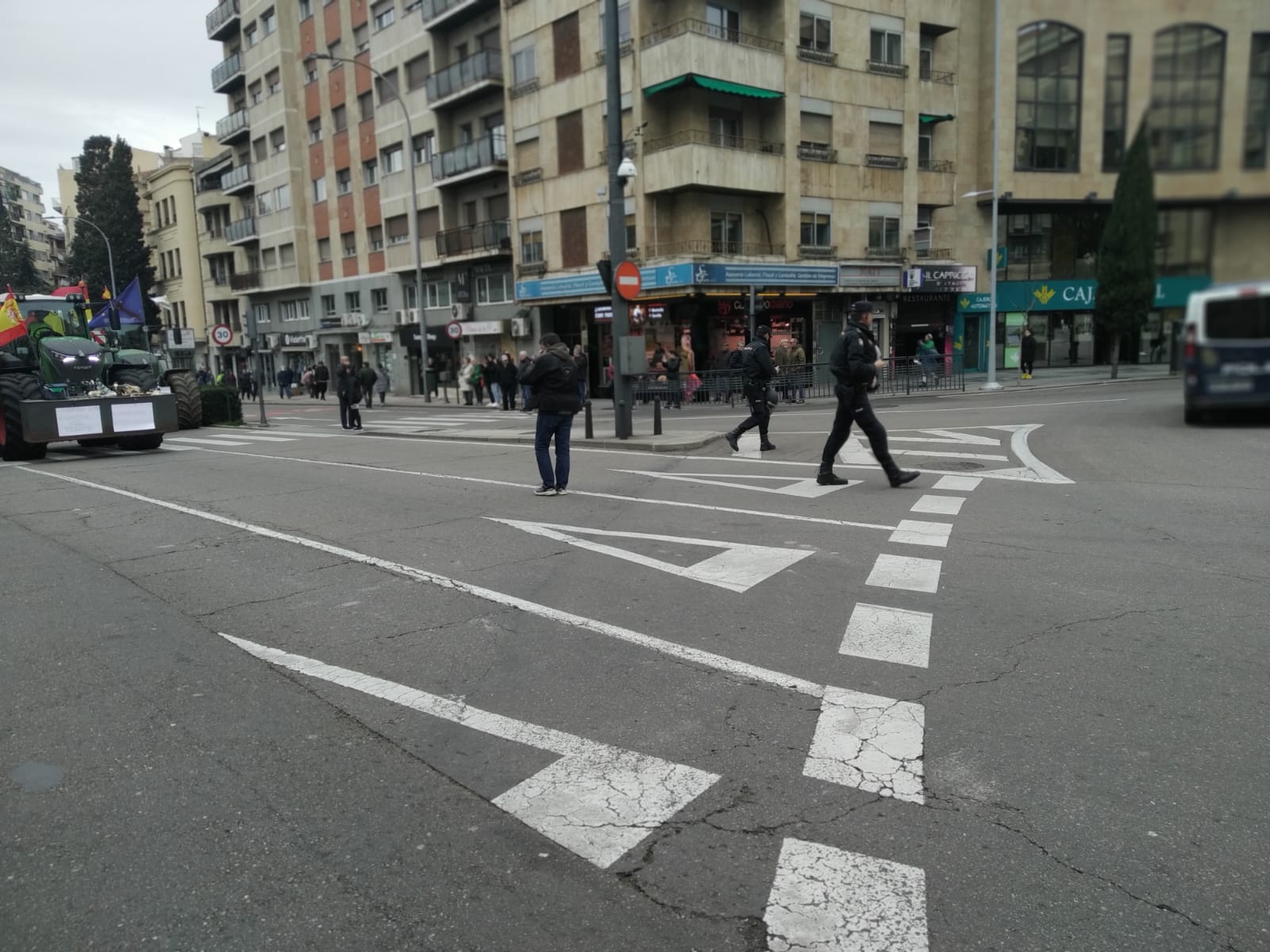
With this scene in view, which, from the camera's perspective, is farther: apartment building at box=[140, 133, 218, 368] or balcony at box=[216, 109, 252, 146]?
apartment building at box=[140, 133, 218, 368]

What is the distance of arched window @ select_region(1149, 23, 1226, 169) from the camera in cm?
478

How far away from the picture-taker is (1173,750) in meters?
3.50

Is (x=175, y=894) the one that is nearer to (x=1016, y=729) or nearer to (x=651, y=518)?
(x=1016, y=729)

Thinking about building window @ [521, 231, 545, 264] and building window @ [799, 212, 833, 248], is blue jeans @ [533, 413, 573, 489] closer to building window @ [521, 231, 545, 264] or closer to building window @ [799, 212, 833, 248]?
building window @ [799, 212, 833, 248]

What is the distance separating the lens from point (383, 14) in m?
40.8

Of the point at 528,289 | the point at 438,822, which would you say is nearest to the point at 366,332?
the point at 528,289

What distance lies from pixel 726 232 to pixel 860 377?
21.7 m

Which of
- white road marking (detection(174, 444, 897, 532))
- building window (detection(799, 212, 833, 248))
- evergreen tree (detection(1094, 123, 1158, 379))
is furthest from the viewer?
building window (detection(799, 212, 833, 248))

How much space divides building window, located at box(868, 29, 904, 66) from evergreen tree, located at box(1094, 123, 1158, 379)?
28.0 m

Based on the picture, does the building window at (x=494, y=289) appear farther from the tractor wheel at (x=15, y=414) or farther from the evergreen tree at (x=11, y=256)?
the evergreen tree at (x=11, y=256)

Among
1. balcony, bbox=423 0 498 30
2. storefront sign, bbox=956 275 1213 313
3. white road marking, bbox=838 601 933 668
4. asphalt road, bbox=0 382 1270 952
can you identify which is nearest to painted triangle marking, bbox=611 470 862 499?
asphalt road, bbox=0 382 1270 952

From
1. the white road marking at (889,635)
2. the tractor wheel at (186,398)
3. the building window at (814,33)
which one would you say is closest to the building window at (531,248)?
the building window at (814,33)

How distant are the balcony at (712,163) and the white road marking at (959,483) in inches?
780

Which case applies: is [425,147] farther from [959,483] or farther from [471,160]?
[959,483]
